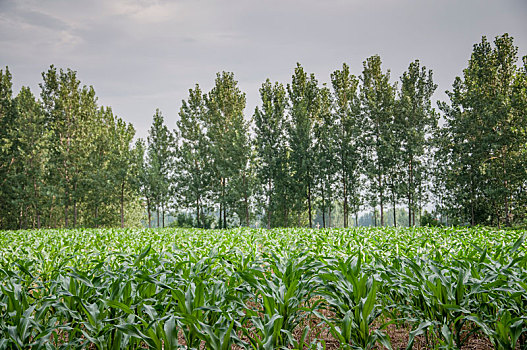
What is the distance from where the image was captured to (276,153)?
33344 millimetres

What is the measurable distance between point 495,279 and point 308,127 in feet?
94.2

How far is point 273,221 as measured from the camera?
119 ft

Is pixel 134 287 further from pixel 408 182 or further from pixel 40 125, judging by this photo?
pixel 40 125

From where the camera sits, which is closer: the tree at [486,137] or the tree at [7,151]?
the tree at [486,137]

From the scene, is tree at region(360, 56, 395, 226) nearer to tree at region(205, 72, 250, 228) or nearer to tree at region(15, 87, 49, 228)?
tree at region(205, 72, 250, 228)

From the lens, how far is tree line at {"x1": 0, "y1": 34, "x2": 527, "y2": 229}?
2817 centimetres

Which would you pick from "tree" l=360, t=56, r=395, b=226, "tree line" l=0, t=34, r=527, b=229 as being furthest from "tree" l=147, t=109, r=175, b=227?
"tree" l=360, t=56, r=395, b=226

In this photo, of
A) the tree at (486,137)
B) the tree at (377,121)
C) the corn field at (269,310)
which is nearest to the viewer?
the corn field at (269,310)

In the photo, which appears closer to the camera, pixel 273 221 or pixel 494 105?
pixel 494 105

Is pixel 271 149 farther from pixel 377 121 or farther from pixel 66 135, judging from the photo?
pixel 66 135

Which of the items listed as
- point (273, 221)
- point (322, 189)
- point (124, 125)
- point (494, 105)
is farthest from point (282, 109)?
point (124, 125)

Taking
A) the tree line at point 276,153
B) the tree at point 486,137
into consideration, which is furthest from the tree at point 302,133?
the tree at point 486,137

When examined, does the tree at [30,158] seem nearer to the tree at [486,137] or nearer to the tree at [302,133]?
the tree at [302,133]

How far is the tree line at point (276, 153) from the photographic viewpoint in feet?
92.4
